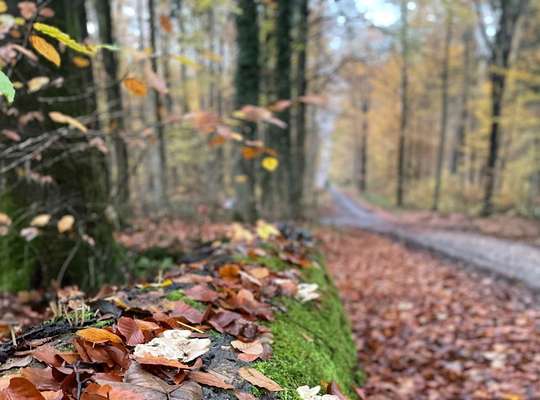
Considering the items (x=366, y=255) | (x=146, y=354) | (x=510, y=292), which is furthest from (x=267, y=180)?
(x=146, y=354)

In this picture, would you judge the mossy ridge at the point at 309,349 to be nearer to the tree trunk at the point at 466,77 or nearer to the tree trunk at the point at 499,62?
the tree trunk at the point at 499,62

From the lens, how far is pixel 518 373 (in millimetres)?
3838

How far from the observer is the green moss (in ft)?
6.59

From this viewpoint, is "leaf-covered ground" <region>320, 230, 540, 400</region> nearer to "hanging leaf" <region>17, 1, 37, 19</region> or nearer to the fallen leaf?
the fallen leaf

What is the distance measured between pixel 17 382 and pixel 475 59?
1089 inches

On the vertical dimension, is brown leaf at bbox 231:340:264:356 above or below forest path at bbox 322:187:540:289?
above

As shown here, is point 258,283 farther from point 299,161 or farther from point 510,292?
point 299,161

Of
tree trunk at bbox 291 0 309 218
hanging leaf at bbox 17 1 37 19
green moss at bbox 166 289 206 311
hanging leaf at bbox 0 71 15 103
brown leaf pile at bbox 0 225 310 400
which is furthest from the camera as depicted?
tree trunk at bbox 291 0 309 218

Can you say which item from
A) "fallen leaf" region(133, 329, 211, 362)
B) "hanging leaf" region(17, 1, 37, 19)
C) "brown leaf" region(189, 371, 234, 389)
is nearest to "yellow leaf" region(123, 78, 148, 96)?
"hanging leaf" region(17, 1, 37, 19)

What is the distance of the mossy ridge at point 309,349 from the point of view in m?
1.59

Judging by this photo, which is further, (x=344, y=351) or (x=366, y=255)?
(x=366, y=255)

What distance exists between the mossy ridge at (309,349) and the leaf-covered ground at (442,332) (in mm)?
806

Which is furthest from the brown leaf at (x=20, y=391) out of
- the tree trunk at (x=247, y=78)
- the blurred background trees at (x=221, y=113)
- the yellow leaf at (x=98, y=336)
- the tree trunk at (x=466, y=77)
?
the tree trunk at (x=466, y=77)

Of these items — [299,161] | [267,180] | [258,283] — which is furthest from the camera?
[299,161]
